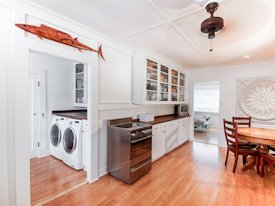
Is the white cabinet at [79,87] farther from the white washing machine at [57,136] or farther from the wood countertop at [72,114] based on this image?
the white washing machine at [57,136]

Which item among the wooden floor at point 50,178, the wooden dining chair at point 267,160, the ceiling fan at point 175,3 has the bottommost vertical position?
the wooden floor at point 50,178

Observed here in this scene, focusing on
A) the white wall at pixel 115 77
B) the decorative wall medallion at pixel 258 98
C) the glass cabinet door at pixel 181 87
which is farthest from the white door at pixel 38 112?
the decorative wall medallion at pixel 258 98

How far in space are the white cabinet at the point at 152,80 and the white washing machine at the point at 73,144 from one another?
1293 millimetres

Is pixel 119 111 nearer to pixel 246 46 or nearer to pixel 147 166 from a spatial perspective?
pixel 147 166

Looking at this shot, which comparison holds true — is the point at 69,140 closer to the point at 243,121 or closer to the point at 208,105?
the point at 243,121

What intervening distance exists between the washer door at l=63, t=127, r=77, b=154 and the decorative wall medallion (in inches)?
172

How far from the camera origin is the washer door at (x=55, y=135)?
3.20 m

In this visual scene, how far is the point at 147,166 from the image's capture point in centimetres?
268

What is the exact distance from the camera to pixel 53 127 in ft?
10.9

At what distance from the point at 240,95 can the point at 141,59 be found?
121 inches

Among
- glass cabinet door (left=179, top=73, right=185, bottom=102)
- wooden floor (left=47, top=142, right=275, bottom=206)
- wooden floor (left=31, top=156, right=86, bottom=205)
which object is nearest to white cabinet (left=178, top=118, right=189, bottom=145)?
glass cabinet door (left=179, top=73, right=185, bottom=102)

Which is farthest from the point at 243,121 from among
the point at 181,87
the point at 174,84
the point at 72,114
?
the point at 72,114

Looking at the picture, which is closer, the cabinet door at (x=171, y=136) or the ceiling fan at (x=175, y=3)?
the ceiling fan at (x=175, y=3)

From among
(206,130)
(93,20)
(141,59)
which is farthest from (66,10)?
(206,130)
